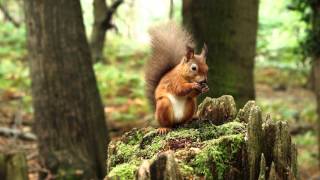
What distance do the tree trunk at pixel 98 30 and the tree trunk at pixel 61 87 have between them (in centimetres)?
547

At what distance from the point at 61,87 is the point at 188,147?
399 centimetres

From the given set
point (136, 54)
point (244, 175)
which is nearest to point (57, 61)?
point (244, 175)

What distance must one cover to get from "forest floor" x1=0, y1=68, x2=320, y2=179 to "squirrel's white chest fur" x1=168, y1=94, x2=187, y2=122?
2.89 meters

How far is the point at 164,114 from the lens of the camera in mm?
3246

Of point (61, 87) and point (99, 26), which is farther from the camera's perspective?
point (99, 26)

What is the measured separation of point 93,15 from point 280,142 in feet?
33.4

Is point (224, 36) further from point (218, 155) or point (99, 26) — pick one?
point (99, 26)

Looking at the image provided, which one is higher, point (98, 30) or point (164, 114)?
point (98, 30)

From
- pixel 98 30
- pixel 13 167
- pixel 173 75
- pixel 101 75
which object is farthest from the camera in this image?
pixel 98 30

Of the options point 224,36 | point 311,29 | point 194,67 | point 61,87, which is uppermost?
point 311,29

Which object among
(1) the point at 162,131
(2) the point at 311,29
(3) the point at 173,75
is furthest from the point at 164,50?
(2) the point at 311,29

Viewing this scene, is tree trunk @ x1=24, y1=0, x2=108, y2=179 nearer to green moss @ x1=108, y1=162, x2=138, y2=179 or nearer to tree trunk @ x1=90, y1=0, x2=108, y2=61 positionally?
green moss @ x1=108, y1=162, x2=138, y2=179

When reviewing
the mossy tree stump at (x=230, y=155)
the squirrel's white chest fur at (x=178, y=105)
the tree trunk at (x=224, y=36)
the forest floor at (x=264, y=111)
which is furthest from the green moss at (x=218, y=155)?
the forest floor at (x=264, y=111)

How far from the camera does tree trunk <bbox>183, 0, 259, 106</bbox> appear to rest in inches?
221
